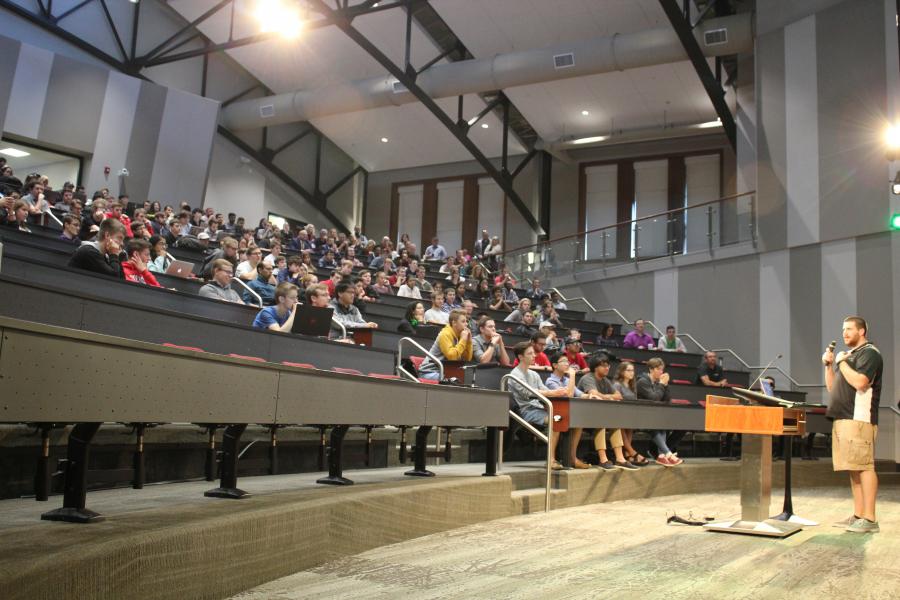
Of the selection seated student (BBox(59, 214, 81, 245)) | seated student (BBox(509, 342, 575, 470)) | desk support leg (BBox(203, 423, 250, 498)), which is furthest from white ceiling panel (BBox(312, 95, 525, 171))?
desk support leg (BBox(203, 423, 250, 498))

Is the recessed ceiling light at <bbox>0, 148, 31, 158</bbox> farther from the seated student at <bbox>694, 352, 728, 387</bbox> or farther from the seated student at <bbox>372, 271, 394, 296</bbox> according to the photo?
the seated student at <bbox>694, 352, 728, 387</bbox>

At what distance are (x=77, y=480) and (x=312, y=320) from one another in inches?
143

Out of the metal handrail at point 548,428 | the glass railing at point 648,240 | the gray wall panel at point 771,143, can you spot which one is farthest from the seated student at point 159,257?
the gray wall panel at point 771,143

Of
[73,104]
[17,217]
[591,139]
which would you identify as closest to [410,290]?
[17,217]

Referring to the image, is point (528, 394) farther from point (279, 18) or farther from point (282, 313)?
point (279, 18)

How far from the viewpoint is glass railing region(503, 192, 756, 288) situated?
44.9 feet

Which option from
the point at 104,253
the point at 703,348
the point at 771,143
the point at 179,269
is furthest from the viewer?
the point at 703,348

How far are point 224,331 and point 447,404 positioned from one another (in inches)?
68.2

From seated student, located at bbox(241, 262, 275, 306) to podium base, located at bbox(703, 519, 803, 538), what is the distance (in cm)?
502

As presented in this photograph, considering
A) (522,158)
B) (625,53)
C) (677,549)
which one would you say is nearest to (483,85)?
(625,53)

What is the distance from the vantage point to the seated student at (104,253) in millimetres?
5625

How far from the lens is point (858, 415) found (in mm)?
5051

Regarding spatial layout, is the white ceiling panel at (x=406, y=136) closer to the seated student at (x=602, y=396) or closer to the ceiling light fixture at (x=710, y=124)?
the ceiling light fixture at (x=710, y=124)

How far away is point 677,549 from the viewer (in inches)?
169
